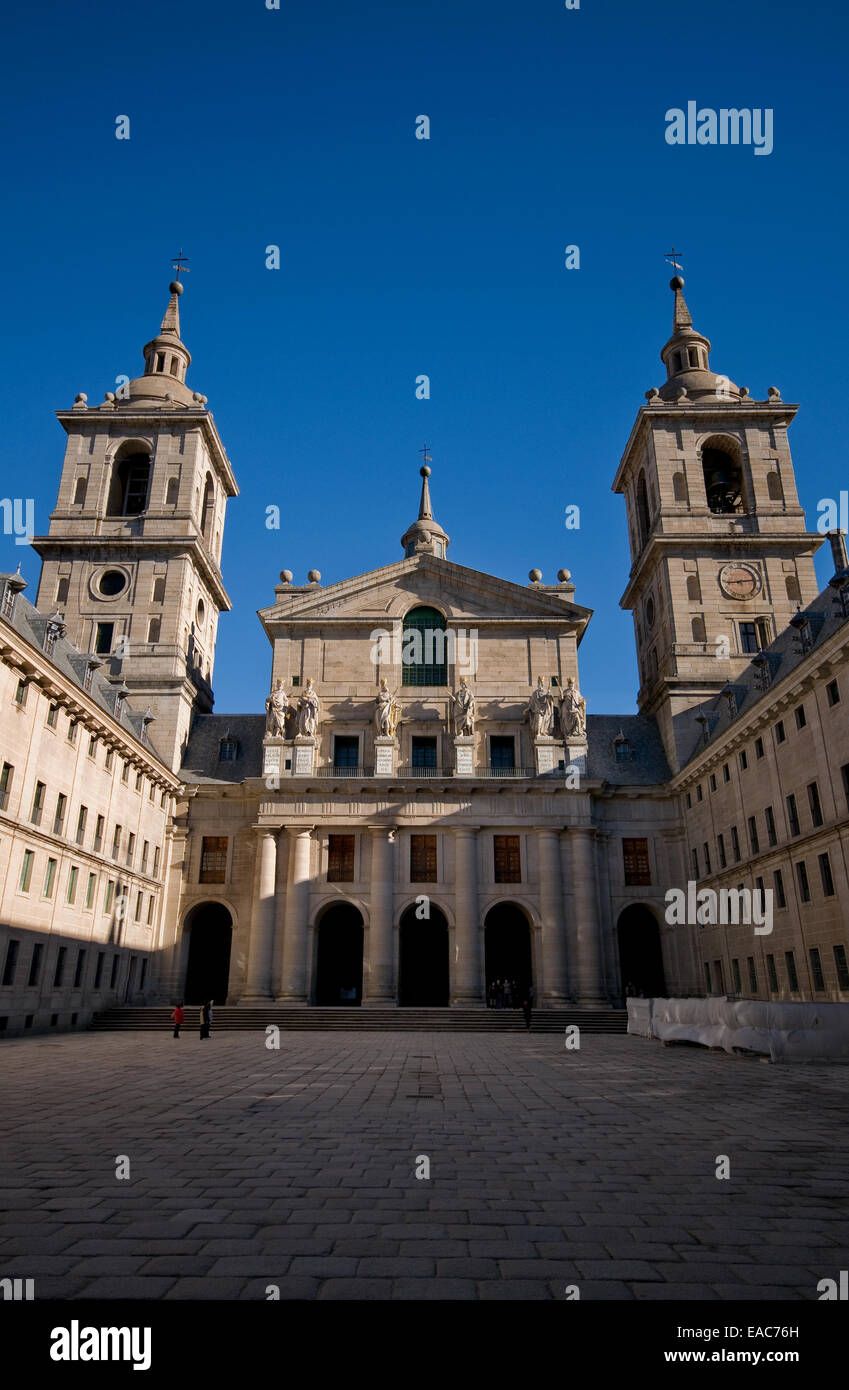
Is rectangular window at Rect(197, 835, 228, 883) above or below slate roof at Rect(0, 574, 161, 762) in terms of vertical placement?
below

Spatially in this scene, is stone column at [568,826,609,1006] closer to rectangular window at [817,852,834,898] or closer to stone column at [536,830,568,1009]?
stone column at [536,830,568,1009]

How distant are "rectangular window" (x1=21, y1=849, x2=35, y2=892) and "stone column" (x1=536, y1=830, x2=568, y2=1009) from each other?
24110mm

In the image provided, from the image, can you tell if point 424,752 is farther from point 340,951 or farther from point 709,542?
point 709,542

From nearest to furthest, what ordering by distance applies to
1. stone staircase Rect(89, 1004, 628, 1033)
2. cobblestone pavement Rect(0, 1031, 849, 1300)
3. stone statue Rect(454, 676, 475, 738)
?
cobblestone pavement Rect(0, 1031, 849, 1300)
stone staircase Rect(89, 1004, 628, 1033)
stone statue Rect(454, 676, 475, 738)

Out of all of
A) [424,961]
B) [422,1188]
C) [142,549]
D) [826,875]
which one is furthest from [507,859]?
[422,1188]

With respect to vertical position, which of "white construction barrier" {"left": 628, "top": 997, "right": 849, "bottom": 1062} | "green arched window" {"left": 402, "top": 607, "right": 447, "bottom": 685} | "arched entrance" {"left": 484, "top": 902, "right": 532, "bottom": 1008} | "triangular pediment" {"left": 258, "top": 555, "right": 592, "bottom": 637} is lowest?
"white construction barrier" {"left": 628, "top": 997, "right": 849, "bottom": 1062}

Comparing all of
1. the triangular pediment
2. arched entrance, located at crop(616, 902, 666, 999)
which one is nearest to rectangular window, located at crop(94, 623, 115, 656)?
the triangular pediment

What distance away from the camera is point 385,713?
47.8 m

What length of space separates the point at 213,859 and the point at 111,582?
59.4 feet

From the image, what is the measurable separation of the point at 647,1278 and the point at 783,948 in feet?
107

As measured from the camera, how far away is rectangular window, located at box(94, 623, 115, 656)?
172 feet

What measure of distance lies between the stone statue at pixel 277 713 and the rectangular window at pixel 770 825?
24526 millimetres
